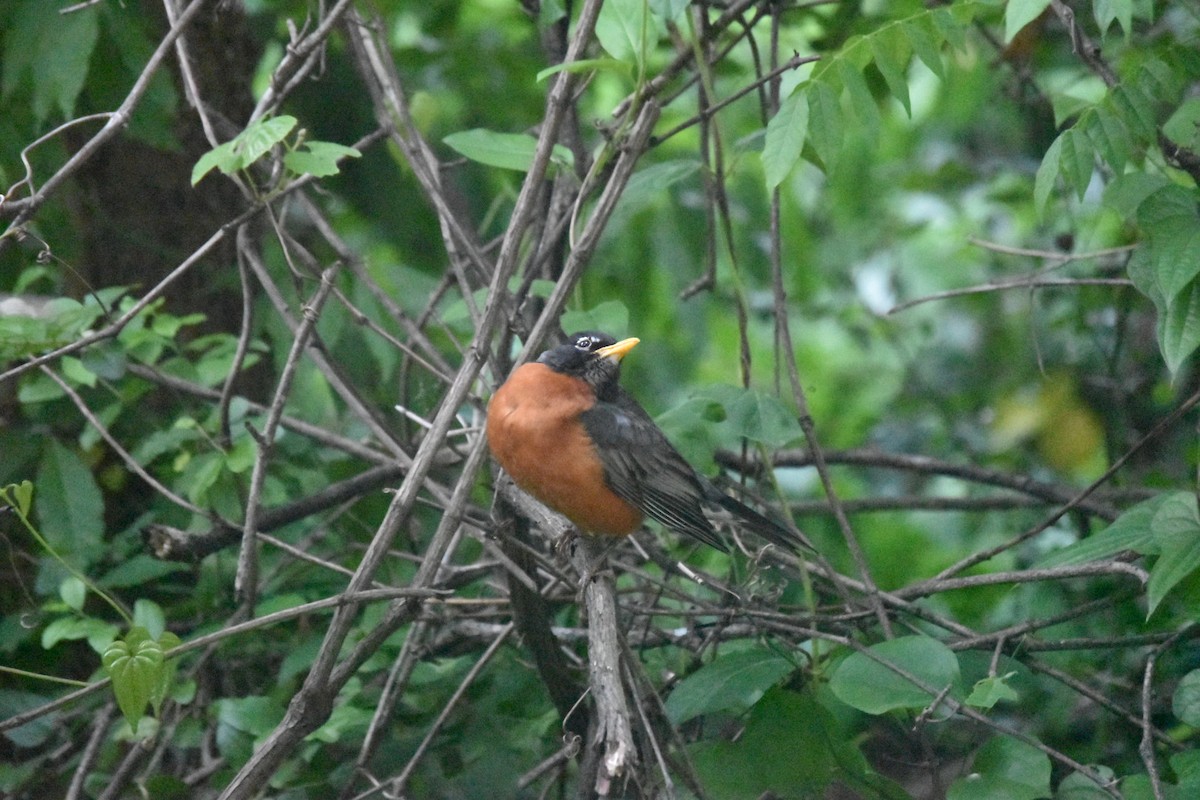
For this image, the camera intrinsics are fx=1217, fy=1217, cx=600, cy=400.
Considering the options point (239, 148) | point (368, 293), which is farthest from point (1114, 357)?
point (239, 148)

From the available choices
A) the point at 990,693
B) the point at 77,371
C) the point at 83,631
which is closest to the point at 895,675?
the point at 990,693

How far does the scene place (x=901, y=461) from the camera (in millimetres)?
4887

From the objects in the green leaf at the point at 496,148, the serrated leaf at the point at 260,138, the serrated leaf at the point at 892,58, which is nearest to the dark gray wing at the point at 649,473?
the green leaf at the point at 496,148

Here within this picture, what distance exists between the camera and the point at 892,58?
10.7 feet

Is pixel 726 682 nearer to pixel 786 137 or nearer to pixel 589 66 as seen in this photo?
pixel 786 137

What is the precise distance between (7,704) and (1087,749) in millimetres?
3750

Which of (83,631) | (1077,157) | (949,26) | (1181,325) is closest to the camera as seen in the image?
(1181,325)

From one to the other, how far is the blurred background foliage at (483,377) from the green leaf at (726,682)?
34 mm

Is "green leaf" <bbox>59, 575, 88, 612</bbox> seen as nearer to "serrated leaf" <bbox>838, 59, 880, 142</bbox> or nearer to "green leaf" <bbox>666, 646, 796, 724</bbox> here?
"green leaf" <bbox>666, 646, 796, 724</bbox>

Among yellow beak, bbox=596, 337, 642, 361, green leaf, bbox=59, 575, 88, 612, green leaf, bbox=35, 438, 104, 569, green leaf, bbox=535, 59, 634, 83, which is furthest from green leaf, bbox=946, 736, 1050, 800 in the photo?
green leaf, bbox=35, 438, 104, 569

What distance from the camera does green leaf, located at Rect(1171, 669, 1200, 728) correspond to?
2953mm

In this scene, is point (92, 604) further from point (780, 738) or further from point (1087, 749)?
point (1087, 749)

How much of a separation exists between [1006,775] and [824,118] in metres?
1.69

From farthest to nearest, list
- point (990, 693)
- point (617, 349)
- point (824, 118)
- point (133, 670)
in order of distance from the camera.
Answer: point (617, 349) → point (824, 118) → point (990, 693) → point (133, 670)
